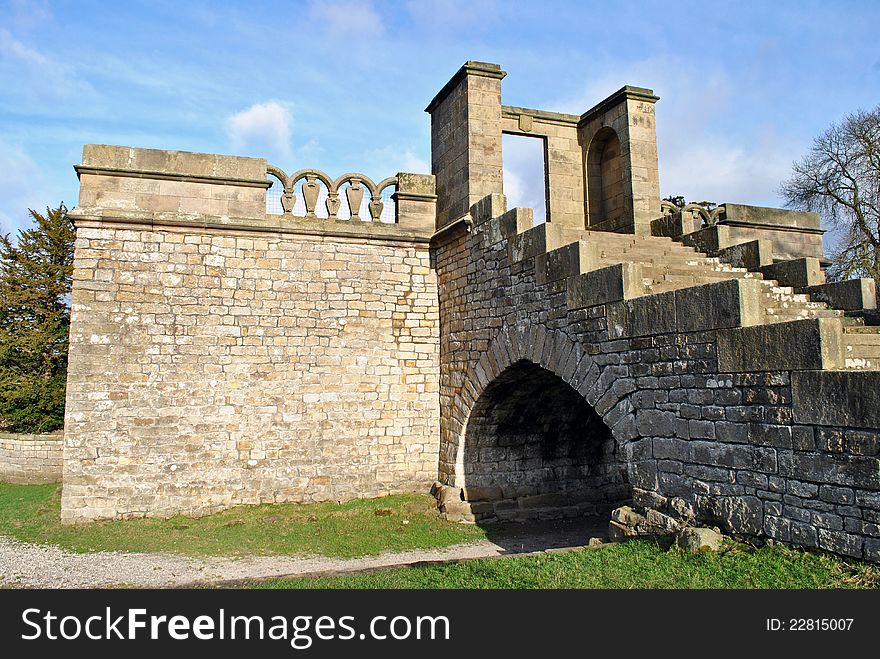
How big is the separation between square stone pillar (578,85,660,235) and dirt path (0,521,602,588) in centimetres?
580

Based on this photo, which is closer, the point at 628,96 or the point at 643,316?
the point at 643,316

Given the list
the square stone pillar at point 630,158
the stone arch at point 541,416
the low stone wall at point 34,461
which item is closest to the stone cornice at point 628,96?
the square stone pillar at point 630,158

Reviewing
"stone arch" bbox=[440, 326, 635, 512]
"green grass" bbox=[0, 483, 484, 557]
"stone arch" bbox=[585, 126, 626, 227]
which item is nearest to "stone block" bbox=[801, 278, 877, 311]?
"stone arch" bbox=[440, 326, 635, 512]

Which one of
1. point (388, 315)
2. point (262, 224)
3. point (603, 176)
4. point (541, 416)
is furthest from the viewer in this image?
point (603, 176)

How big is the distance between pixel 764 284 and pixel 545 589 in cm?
575

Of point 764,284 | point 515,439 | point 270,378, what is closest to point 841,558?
point 764,284

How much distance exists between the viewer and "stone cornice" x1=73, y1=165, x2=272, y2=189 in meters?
10.0

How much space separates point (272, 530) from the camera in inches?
369

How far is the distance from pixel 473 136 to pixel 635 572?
745 centimetres

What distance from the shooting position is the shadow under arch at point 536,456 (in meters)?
10.2

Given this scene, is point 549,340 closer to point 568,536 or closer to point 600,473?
point 568,536

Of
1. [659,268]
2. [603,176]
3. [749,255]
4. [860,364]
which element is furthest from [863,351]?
[603,176]

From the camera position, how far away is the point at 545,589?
4887 mm

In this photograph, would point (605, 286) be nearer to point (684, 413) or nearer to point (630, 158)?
point (684, 413)
